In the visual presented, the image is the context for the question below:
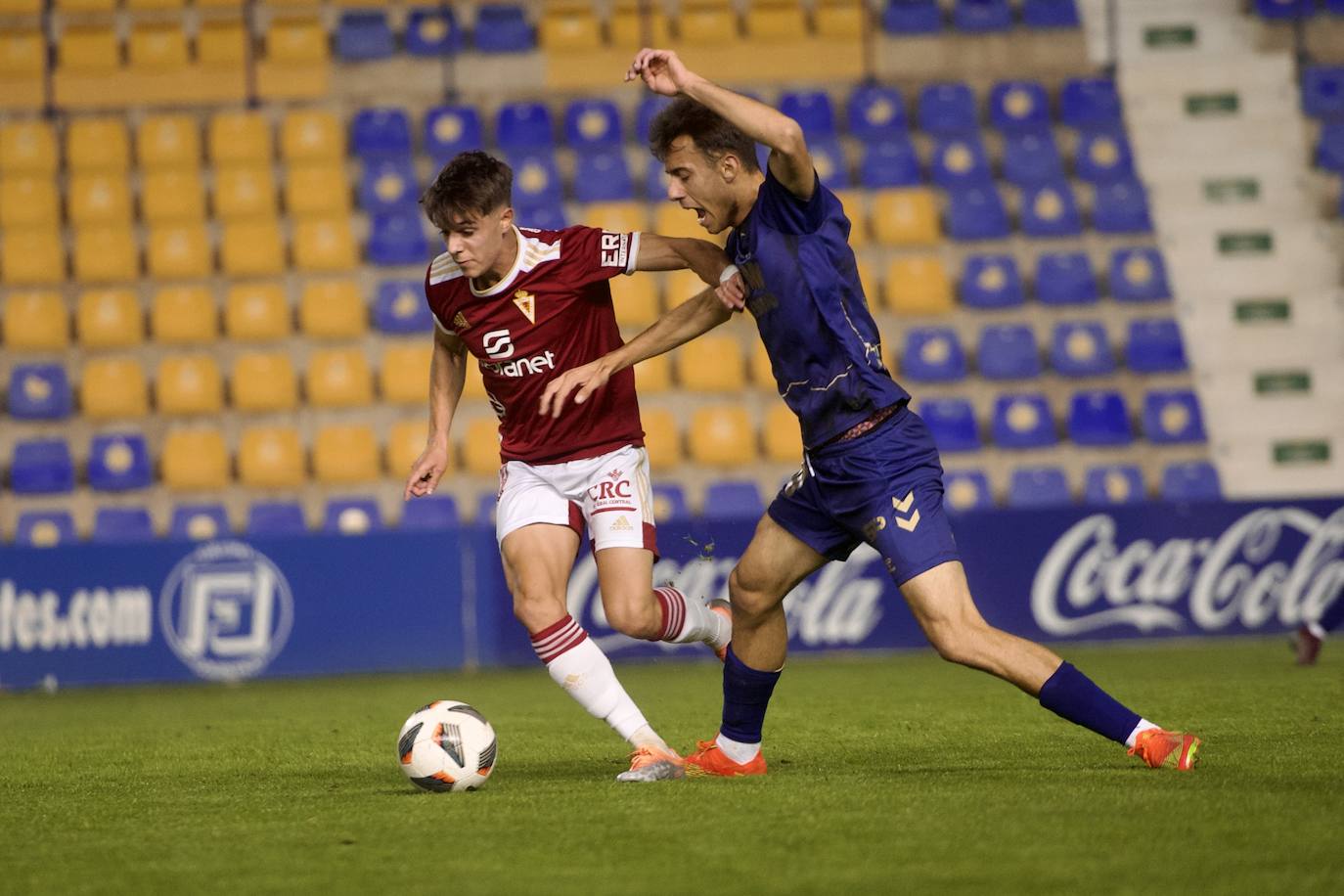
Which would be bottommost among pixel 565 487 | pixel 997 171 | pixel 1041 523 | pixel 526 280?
pixel 1041 523

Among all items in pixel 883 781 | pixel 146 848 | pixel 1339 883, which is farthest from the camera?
pixel 883 781

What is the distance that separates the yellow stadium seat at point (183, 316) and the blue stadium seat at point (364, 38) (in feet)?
9.01

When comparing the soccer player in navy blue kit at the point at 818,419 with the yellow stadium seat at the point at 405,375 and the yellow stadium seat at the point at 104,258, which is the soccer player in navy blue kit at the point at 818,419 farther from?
the yellow stadium seat at the point at 104,258

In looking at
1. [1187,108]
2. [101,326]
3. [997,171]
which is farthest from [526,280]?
[1187,108]

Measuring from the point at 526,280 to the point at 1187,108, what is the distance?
1100 centimetres

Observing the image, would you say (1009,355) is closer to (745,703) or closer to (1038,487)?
(1038,487)

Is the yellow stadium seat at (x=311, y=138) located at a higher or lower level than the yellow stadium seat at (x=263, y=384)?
higher

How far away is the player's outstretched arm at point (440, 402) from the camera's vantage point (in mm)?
6027

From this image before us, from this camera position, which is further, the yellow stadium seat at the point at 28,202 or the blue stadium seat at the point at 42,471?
the yellow stadium seat at the point at 28,202

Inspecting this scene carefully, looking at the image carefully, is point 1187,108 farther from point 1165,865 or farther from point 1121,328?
point 1165,865

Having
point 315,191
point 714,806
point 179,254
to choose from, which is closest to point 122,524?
point 179,254

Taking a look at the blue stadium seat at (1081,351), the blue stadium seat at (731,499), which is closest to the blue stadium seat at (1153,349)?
the blue stadium seat at (1081,351)

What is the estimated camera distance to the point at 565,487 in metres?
6.05

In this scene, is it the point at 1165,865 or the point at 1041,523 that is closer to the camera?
the point at 1165,865
